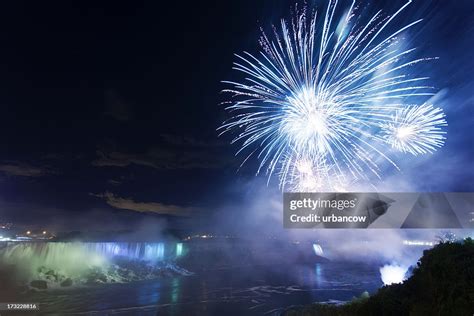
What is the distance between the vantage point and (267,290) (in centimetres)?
8156

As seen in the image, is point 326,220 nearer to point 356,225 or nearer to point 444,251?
point 356,225

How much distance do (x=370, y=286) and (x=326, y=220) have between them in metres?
70.2

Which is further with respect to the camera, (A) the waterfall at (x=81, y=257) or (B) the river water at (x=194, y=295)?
(A) the waterfall at (x=81, y=257)

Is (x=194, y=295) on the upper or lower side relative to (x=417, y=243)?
lower

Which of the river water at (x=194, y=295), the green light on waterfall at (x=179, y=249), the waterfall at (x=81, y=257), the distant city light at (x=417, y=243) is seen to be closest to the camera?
the river water at (x=194, y=295)

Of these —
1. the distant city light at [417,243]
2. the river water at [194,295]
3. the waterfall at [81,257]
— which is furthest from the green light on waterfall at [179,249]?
the distant city light at [417,243]

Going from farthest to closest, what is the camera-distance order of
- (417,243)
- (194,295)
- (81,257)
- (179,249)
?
(179,249) → (417,243) → (81,257) → (194,295)

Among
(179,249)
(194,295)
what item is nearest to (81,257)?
(194,295)

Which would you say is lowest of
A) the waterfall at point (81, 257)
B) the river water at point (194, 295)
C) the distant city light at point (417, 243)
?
the river water at point (194, 295)

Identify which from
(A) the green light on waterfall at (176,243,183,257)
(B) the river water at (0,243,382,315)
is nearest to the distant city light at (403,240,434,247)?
(B) the river water at (0,243,382,315)

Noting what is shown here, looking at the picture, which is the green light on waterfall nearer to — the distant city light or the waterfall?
the waterfall

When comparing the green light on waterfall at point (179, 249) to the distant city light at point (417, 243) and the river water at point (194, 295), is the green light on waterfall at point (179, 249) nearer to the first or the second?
the river water at point (194, 295)

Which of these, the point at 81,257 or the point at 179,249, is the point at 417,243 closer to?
the point at 179,249

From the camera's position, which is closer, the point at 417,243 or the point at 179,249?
the point at 417,243
